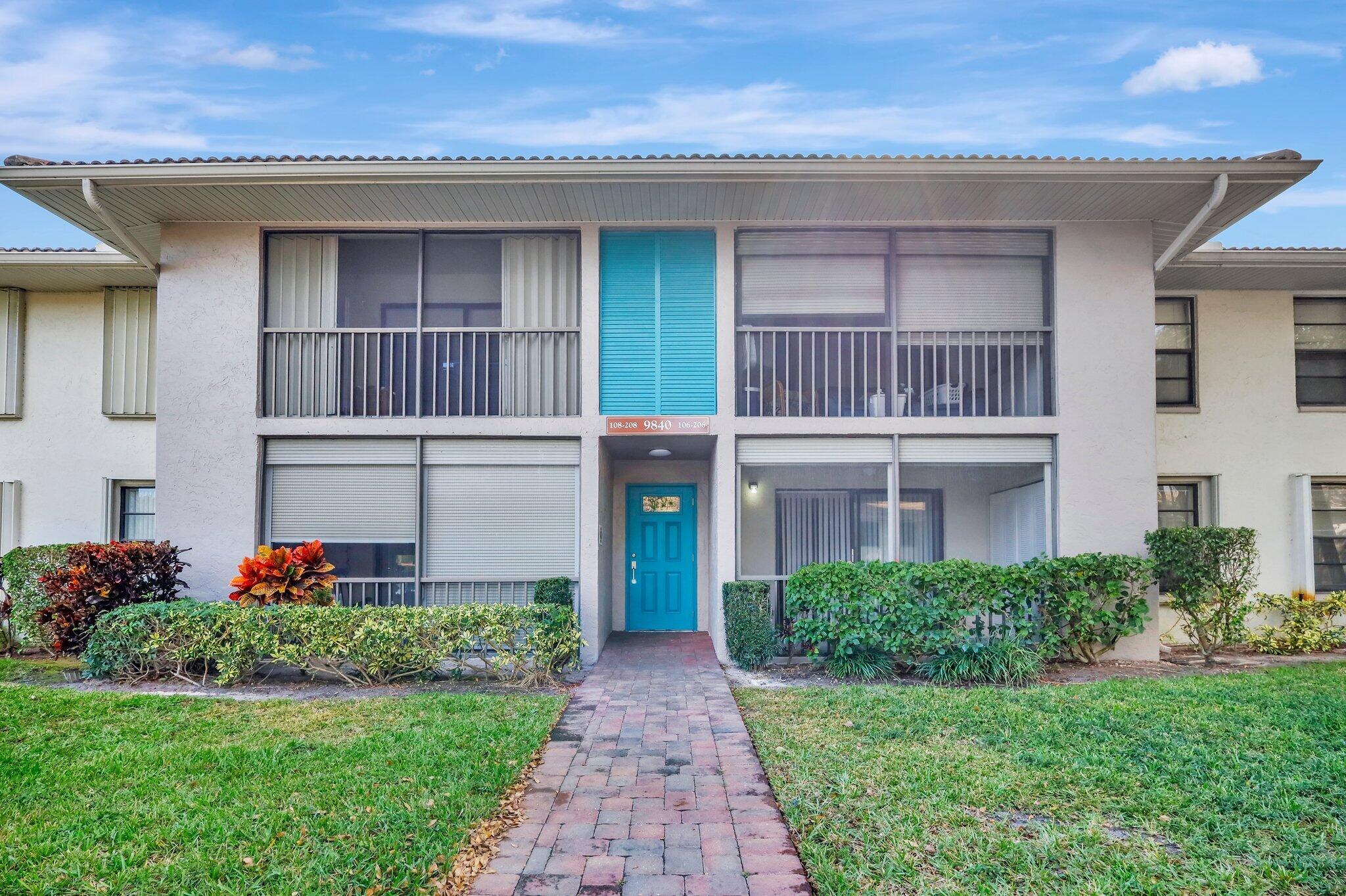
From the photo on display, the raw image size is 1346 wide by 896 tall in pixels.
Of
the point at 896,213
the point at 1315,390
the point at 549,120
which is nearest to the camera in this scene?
Result: the point at 896,213

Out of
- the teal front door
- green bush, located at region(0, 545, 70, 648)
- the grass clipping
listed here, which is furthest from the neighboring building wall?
green bush, located at region(0, 545, 70, 648)

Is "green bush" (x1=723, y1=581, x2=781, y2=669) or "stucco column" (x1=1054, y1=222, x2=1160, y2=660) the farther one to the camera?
"stucco column" (x1=1054, y1=222, x2=1160, y2=660)

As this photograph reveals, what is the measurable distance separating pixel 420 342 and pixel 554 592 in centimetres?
327

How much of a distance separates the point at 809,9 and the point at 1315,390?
8.55 meters

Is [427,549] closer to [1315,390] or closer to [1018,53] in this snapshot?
[1018,53]

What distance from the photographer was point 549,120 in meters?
13.1

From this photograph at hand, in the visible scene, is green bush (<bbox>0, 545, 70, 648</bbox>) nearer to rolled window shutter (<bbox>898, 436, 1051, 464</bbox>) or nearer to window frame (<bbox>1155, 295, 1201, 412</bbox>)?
rolled window shutter (<bbox>898, 436, 1051, 464</bbox>)

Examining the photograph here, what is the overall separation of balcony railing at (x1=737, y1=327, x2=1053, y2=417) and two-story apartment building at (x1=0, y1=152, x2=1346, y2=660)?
0.04 m

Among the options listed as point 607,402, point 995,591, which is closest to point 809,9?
point 607,402

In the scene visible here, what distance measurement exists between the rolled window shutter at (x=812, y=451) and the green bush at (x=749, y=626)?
1454 mm

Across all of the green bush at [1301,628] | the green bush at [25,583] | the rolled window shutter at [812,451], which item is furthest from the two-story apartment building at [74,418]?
the green bush at [1301,628]

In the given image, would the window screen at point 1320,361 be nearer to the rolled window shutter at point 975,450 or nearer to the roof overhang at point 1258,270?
the roof overhang at point 1258,270

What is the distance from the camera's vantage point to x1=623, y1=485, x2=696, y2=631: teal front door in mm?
10742

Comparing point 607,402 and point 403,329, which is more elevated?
point 403,329
